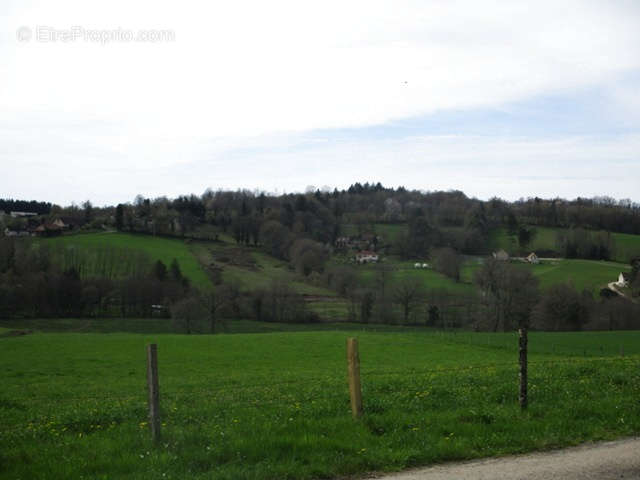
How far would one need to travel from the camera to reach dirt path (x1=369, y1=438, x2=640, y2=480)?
26.1ft

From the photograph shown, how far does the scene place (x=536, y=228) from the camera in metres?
144

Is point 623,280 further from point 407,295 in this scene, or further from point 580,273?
point 407,295

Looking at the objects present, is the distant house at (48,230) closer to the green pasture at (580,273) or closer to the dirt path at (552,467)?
the green pasture at (580,273)

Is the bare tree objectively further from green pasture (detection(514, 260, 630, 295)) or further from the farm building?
the farm building

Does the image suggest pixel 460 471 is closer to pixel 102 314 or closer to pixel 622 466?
pixel 622 466

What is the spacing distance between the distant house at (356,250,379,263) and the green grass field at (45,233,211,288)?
4021 centimetres

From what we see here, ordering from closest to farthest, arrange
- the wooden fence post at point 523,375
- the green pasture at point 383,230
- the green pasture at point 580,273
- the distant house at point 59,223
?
the wooden fence post at point 523,375 → the green pasture at point 580,273 → the distant house at point 59,223 → the green pasture at point 383,230

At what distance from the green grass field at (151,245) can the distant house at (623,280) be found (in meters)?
70.0

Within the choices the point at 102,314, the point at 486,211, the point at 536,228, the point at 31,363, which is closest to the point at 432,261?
→ the point at 536,228

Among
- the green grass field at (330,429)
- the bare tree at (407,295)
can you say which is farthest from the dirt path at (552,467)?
the bare tree at (407,295)

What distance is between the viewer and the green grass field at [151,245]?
380ft

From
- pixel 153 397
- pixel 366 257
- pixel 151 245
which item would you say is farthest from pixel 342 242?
pixel 153 397

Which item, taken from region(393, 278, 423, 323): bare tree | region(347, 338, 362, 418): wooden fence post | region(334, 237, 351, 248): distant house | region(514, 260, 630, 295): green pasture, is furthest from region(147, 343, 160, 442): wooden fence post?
region(334, 237, 351, 248): distant house

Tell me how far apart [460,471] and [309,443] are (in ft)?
7.46
